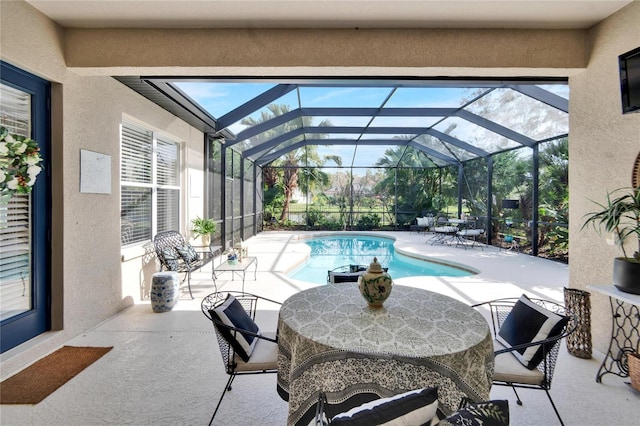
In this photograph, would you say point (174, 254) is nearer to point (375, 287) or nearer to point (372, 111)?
point (375, 287)

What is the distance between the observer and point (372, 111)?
743 centimetres

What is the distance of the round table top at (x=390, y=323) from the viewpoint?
4.98 ft

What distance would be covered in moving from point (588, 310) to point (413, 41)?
313cm

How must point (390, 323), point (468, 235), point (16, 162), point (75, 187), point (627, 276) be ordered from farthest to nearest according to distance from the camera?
point (468, 235), point (75, 187), point (627, 276), point (16, 162), point (390, 323)

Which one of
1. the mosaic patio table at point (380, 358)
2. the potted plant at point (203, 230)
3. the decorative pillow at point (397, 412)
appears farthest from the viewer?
the potted plant at point (203, 230)

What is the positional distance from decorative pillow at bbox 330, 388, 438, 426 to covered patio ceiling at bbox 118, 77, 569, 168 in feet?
11.4

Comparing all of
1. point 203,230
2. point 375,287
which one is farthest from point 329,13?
point 203,230

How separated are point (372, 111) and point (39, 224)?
6558 millimetres

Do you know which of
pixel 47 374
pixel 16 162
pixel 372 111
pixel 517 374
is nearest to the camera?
pixel 517 374

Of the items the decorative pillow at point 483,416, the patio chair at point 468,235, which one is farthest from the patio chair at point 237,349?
the patio chair at point 468,235

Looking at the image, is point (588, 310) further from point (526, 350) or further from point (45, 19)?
point (45, 19)

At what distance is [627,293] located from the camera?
2342mm

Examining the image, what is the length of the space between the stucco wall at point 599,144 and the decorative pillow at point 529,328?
60.0 inches

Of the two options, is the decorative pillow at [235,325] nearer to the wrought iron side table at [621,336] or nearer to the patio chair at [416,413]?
the patio chair at [416,413]
